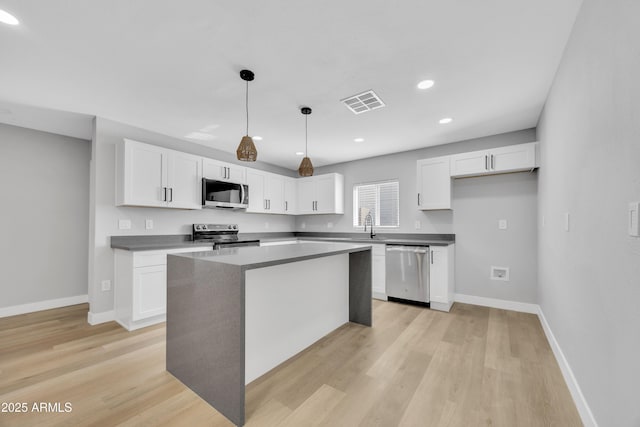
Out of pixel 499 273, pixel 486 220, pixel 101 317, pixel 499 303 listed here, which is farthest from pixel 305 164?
pixel 499 303

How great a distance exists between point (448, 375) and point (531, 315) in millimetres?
2211

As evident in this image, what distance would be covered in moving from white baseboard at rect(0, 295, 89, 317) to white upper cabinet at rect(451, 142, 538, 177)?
5.81 m

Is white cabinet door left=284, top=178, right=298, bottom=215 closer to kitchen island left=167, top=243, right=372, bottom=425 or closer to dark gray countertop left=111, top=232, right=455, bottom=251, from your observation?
dark gray countertop left=111, top=232, right=455, bottom=251

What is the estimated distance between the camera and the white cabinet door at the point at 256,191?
15.6 ft

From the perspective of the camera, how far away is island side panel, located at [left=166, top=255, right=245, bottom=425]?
155cm

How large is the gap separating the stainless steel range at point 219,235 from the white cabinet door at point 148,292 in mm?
856

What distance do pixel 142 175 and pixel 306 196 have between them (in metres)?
3.01

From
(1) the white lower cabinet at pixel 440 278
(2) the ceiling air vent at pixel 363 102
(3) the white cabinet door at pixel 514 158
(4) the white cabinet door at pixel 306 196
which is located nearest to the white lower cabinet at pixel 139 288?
(2) the ceiling air vent at pixel 363 102

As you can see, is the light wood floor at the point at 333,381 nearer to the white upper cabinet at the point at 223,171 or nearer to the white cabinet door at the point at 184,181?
the white cabinet door at the point at 184,181

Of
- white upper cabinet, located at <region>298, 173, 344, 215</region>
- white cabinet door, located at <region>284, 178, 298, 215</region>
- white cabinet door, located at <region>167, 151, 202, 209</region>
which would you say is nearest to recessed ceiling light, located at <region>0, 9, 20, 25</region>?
white cabinet door, located at <region>167, 151, 202, 209</region>

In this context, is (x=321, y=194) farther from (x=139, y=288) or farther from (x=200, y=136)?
(x=139, y=288)

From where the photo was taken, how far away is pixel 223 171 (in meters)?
4.29

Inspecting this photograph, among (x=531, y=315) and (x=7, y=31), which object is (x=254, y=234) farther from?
(x=531, y=315)

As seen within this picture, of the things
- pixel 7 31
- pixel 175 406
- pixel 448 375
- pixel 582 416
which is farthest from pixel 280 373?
pixel 7 31
